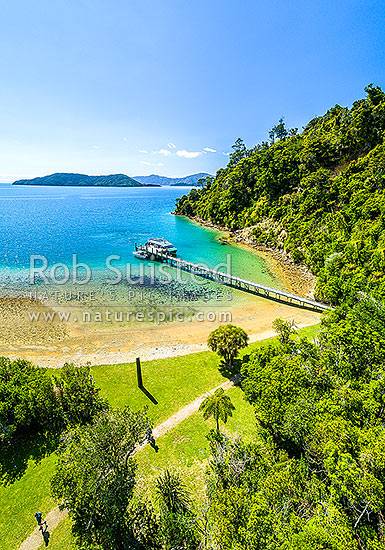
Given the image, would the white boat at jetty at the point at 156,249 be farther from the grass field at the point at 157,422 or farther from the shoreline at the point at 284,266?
the grass field at the point at 157,422

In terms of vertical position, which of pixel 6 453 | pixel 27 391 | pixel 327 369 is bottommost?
pixel 6 453

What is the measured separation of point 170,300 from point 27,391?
1121 inches

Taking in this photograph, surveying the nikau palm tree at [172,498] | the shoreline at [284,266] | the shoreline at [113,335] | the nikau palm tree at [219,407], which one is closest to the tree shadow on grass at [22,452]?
the shoreline at [113,335]

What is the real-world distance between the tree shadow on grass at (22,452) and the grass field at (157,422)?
0.40m

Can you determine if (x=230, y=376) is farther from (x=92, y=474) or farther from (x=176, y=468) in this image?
(x=92, y=474)

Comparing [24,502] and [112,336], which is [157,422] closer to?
[24,502]

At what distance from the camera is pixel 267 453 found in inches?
623

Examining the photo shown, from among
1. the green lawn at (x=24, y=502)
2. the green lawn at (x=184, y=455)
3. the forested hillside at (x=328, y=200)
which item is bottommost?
the green lawn at (x=24, y=502)

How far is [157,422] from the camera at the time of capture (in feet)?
70.7

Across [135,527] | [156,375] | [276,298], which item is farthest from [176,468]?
[276,298]

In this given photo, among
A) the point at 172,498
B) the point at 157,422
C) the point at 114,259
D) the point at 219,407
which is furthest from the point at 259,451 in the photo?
the point at 114,259

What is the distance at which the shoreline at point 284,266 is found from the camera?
164 feet

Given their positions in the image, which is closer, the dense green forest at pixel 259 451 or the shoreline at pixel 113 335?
the dense green forest at pixel 259 451

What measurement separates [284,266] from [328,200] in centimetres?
2134
